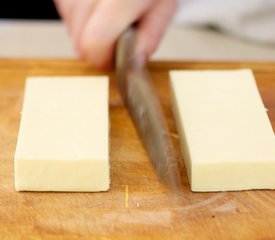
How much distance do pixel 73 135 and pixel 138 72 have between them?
0.26m

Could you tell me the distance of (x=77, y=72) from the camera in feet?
5.19

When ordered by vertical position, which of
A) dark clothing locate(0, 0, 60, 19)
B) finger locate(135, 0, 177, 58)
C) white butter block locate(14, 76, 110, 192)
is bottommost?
dark clothing locate(0, 0, 60, 19)

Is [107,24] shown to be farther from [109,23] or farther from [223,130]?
[223,130]

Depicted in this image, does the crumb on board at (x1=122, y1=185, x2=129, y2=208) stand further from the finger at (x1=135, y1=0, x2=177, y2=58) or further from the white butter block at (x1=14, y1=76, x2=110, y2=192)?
the finger at (x1=135, y1=0, x2=177, y2=58)

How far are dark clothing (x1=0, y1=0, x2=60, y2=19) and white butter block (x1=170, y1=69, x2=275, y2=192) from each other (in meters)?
0.81

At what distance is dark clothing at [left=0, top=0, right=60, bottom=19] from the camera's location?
2.10 metres

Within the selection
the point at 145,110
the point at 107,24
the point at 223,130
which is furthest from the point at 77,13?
the point at 223,130

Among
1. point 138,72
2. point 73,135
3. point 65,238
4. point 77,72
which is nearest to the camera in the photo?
point 65,238

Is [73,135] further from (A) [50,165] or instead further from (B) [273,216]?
(B) [273,216]

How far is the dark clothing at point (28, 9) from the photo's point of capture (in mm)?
2102

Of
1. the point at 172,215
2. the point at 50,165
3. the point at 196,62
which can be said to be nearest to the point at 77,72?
the point at 196,62

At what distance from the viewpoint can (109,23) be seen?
1499mm

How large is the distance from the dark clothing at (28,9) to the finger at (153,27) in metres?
0.63

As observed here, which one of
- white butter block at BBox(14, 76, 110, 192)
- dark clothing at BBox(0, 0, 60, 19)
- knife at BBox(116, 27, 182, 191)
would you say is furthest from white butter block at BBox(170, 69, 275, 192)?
dark clothing at BBox(0, 0, 60, 19)
